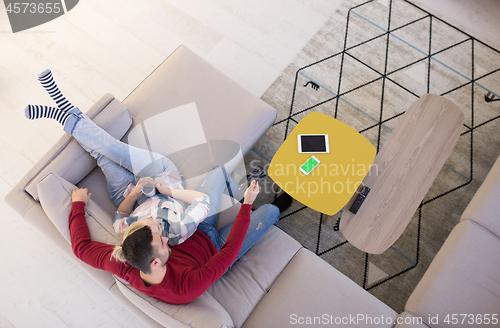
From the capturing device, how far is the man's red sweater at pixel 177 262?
1292mm

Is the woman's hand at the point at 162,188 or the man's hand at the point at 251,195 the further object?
the woman's hand at the point at 162,188

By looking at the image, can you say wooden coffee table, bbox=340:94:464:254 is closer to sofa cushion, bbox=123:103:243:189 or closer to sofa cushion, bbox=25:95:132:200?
sofa cushion, bbox=123:103:243:189

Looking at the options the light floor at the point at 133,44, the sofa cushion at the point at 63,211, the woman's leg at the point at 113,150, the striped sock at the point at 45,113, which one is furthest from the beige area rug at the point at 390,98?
the striped sock at the point at 45,113

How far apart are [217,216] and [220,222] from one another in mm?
41

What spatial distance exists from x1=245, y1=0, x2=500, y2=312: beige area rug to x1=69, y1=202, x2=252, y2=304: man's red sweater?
2.59 ft

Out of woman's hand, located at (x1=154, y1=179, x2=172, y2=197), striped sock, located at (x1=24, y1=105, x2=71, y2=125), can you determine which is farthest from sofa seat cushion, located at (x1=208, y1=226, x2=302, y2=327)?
striped sock, located at (x1=24, y1=105, x2=71, y2=125)

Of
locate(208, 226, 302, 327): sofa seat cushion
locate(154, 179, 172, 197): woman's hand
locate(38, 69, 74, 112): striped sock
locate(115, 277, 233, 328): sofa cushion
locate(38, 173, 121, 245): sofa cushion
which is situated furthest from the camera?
locate(38, 69, 74, 112): striped sock

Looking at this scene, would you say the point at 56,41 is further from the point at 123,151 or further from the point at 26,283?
the point at 26,283

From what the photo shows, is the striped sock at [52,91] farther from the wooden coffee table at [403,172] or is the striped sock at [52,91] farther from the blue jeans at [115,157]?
the wooden coffee table at [403,172]

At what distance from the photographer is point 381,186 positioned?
1.77 meters

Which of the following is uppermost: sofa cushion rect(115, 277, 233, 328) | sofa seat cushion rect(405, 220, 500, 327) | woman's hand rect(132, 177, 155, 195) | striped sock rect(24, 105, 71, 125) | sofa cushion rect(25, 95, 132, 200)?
striped sock rect(24, 105, 71, 125)

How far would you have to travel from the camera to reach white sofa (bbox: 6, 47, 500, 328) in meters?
1.50

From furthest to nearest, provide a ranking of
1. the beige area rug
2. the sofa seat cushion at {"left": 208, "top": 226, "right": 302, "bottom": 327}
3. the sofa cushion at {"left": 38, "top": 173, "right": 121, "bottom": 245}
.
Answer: the beige area rug → the sofa seat cushion at {"left": 208, "top": 226, "right": 302, "bottom": 327} → the sofa cushion at {"left": 38, "top": 173, "right": 121, "bottom": 245}

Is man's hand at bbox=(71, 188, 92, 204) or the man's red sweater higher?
man's hand at bbox=(71, 188, 92, 204)
